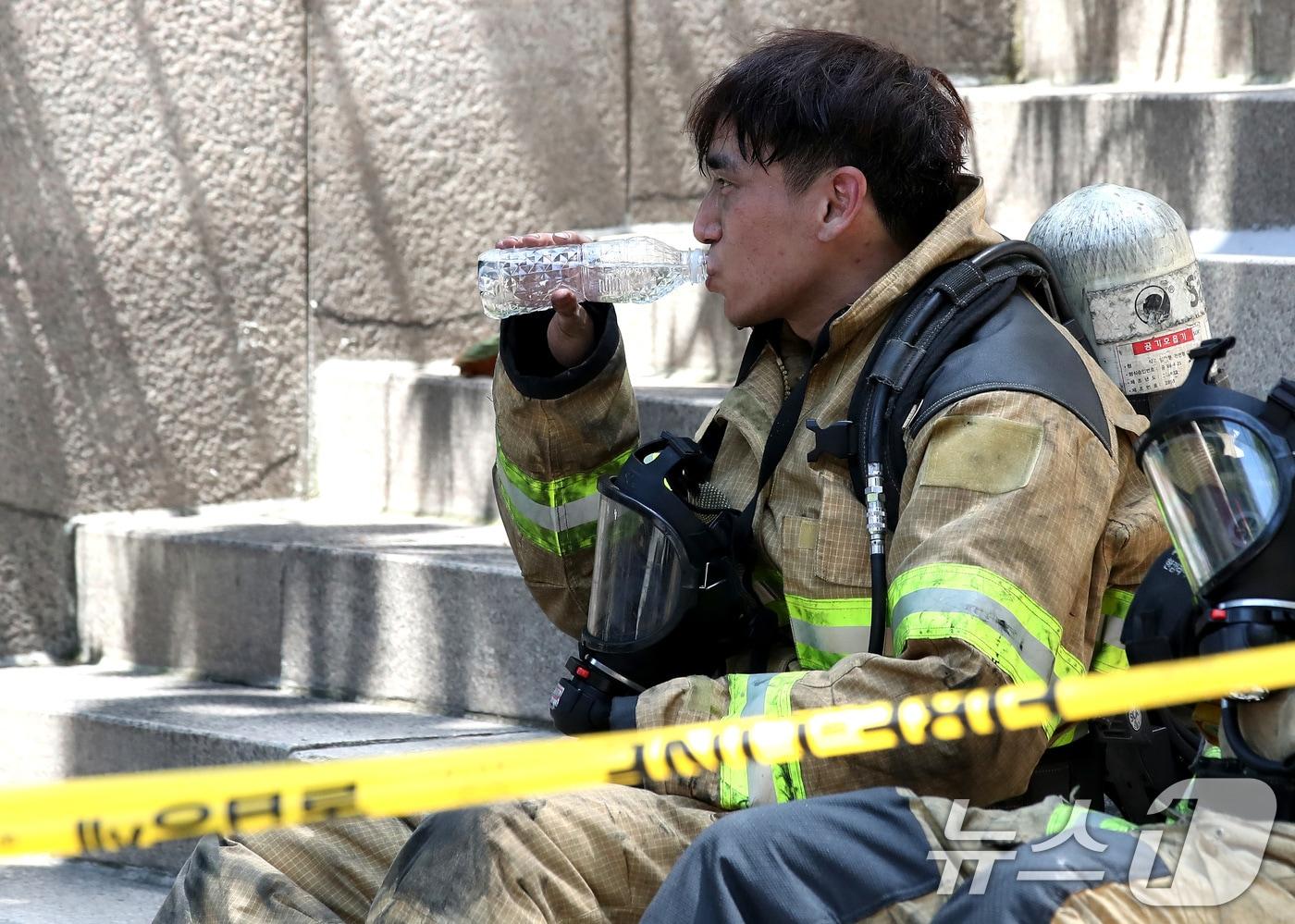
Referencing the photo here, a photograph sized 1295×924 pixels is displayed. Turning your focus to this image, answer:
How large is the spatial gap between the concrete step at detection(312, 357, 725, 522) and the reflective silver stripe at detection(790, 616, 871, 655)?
1823mm

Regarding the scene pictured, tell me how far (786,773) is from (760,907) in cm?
33

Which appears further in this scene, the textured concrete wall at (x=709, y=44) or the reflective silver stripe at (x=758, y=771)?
the textured concrete wall at (x=709, y=44)

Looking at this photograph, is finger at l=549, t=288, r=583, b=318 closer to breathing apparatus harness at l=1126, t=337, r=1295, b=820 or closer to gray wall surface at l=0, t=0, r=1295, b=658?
breathing apparatus harness at l=1126, t=337, r=1295, b=820

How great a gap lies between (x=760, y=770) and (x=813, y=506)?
1.49 ft

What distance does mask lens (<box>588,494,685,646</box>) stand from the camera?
2494mm

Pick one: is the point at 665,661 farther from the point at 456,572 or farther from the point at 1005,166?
the point at 1005,166

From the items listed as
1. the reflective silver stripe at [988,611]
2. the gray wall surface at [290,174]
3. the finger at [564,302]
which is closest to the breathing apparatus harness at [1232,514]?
the reflective silver stripe at [988,611]

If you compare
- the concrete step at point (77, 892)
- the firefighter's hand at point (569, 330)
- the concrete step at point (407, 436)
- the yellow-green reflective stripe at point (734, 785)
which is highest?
the firefighter's hand at point (569, 330)

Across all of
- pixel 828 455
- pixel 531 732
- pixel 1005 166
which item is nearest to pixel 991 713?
pixel 828 455

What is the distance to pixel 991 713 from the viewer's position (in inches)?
69.7

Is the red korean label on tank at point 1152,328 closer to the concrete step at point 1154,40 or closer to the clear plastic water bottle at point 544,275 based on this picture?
the clear plastic water bottle at point 544,275

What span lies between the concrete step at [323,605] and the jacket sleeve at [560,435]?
789mm

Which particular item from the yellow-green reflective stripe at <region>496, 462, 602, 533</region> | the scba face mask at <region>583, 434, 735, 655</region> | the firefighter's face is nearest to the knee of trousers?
the scba face mask at <region>583, 434, 735, 655</region>

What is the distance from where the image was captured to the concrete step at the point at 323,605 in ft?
12.4
